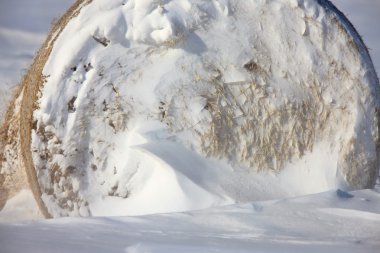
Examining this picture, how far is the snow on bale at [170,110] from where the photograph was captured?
285cm

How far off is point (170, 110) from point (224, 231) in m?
0.99

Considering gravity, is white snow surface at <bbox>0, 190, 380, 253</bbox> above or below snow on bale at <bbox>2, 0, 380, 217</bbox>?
below

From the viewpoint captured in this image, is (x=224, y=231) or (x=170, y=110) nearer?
(x=224, y=231)

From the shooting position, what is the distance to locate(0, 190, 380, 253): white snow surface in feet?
5.38

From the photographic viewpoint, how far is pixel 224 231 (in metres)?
2.01

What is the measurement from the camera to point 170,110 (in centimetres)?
288

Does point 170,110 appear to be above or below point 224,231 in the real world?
above

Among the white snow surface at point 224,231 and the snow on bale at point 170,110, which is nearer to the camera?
the white snow surface at point 224,231

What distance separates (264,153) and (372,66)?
926 mm

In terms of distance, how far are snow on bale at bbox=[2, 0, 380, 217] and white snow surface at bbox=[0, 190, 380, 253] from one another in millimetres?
461

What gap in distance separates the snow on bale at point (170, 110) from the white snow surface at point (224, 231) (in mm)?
461

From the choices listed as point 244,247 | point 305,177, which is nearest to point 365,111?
point 305,177

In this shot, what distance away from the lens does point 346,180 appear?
122 inches

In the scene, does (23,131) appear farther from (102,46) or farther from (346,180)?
(346,180)
